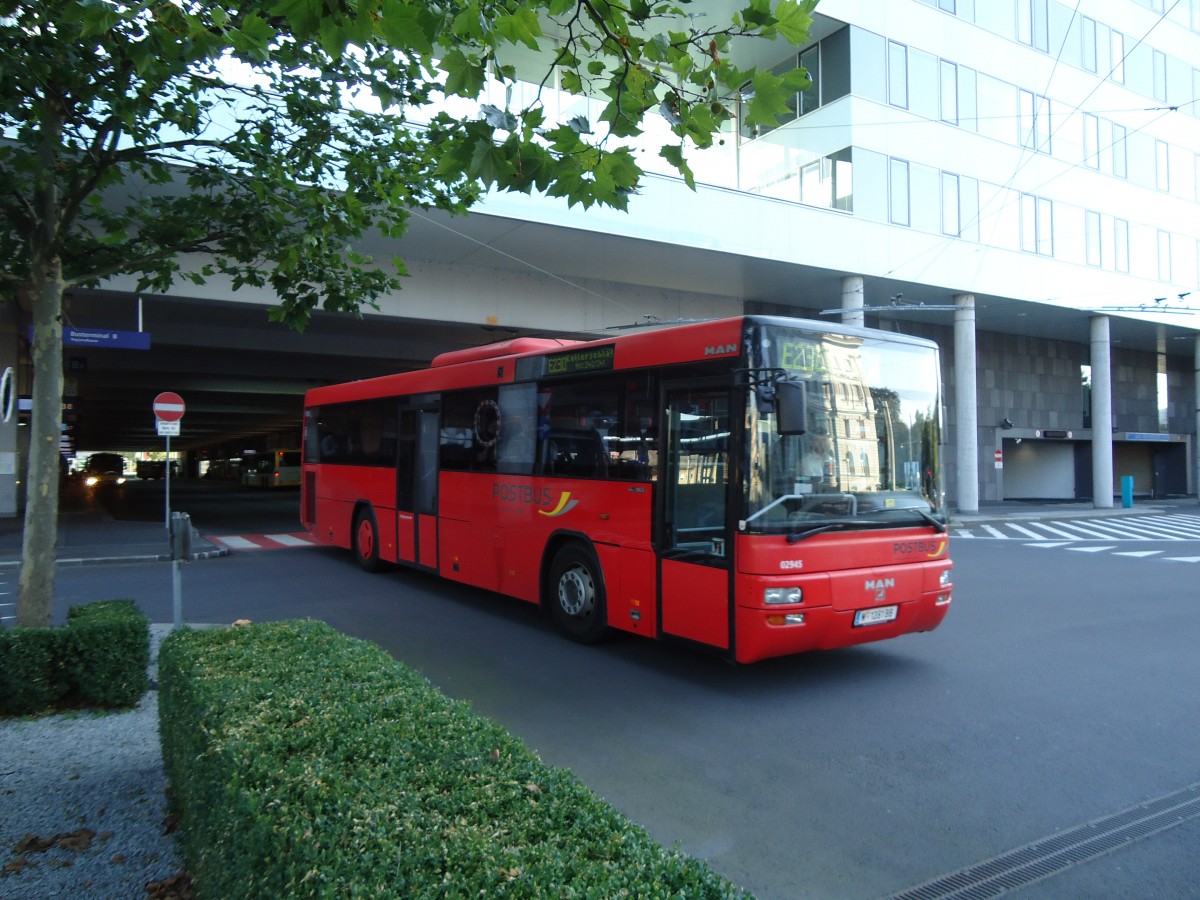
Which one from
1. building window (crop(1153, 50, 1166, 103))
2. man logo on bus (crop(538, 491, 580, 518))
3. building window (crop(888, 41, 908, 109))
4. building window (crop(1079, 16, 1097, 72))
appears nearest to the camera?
man logo on bus (crop(538, 491, 580, 518))

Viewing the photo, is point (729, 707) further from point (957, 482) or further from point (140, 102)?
point (957, 482)

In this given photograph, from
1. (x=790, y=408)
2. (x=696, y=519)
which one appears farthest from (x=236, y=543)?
(x=790, y=408)

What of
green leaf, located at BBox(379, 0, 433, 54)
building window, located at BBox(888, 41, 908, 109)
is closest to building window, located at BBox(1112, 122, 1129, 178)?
building window, located at BBox(888, 41, 908, 109)

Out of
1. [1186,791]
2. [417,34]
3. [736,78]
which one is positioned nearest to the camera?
[417,34]

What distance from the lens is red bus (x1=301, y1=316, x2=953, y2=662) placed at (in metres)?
6.60

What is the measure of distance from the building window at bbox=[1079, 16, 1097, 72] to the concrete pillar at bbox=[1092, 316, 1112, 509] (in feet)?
29.2

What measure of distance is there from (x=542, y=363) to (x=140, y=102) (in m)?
4.48

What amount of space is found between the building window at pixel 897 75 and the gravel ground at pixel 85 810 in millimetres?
24934

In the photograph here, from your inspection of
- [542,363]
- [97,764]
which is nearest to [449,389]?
[542,363]

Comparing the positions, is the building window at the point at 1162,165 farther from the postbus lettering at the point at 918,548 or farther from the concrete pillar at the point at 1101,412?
the postbus lettering at the point at 918,548

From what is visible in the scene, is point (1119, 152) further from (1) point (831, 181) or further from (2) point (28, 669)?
(2) point (28, 669)

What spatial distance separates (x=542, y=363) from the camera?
9273 millimetres

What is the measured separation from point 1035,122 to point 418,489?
2593 centimetres

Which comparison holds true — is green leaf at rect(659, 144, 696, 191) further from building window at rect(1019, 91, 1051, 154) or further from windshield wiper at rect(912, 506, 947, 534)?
building window at rect(1019, 91, 1051, 154)
